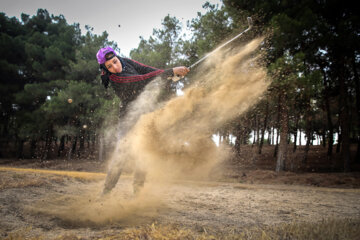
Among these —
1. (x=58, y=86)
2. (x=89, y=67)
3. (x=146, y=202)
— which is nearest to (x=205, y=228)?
(x=146, y=202)

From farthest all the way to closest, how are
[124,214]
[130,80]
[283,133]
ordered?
[283,133] < [130,80] < [124,214]

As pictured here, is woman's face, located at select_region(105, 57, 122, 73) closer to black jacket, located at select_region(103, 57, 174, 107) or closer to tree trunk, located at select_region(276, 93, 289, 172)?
black jacket, located at select_region(103, 57, 174, 107)

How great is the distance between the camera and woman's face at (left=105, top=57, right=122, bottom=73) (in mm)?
3088

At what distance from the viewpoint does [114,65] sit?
309 centimetres

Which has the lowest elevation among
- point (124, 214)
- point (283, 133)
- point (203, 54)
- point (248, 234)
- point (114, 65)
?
point (124, 214)

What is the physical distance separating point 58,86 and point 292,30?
14.6m

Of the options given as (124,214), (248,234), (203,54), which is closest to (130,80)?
(124,214)

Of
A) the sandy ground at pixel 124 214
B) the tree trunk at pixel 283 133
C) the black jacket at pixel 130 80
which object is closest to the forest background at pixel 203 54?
the tree trunk at pixel 283 133

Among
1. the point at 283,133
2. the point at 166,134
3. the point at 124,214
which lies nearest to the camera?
the point at 124,214

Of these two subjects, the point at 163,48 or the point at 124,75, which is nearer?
the point at 124,75

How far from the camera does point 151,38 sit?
18094 millimetres

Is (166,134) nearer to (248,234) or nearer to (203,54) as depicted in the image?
(248,234)

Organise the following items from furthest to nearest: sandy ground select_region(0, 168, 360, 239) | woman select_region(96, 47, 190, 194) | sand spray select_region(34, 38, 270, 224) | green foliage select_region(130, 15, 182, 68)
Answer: green foliage select_region(130, 15, 182, 68) < woman select_region(96, 47, 190, 194) < sand spray select_region(34, 38, 270, 224) < sandy ground select_region(0, 168, 360, 239)

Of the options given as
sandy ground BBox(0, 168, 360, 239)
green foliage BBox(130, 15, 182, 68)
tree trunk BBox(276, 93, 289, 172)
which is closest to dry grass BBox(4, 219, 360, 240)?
sandy ground BBox(0, 168, 360, 239)
